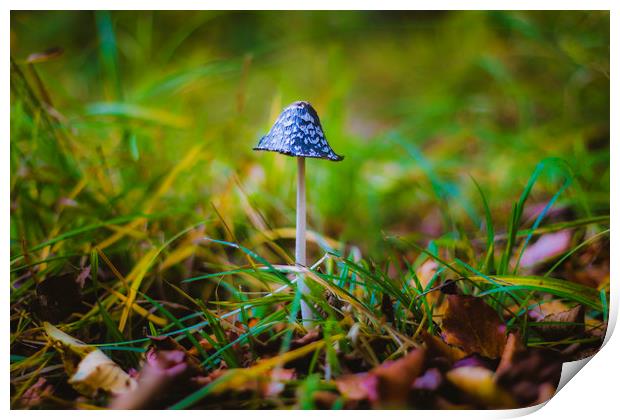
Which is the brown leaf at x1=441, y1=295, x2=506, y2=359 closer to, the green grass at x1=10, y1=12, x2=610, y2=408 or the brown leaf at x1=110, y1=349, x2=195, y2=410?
the green grass at x1=10, y1=12, x2=610, y2=408

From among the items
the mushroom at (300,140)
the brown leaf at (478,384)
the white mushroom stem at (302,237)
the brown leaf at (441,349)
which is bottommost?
the brown leaf at (478,384)

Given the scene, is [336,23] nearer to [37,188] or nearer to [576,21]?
[576,21]

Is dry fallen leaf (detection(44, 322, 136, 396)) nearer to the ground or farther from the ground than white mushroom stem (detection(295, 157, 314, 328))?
nearer to the ground

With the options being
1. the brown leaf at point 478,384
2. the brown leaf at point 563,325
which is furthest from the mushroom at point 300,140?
the brown leaf at point 563,325

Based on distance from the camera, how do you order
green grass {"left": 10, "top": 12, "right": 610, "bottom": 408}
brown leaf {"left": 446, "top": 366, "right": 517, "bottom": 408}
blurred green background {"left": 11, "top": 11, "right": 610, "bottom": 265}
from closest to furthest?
1. brown leaf {"left": 446, "top": 366, "right": 517, "bottom": 408}
2. green grass {"left": 10, "top": 12, "right": 610, "bottom": 408}
3. blurred green background {"left": 11, "top": 11, "right": 610, "bottom": 265}

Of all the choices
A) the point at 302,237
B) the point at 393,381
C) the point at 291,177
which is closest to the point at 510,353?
the point at 393,381

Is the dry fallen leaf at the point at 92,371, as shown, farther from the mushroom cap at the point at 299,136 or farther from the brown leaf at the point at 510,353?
the brown leaf at the point at 510,353

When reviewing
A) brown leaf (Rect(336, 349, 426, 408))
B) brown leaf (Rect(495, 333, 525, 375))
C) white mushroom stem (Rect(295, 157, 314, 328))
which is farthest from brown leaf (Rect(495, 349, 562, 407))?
white mushroom stem (Rect(295, 157, 314, 328))
